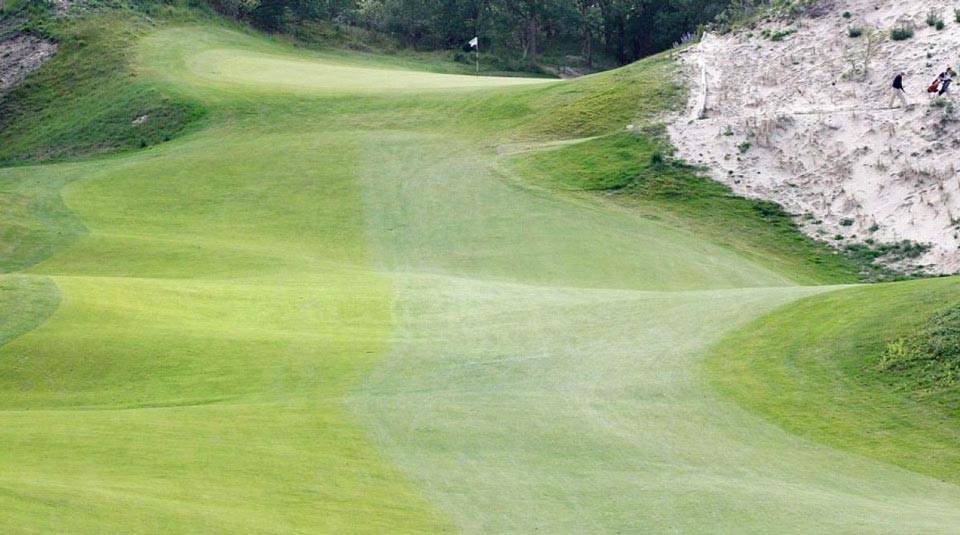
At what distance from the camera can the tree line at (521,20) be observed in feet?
291

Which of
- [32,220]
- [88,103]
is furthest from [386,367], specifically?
[88,103]

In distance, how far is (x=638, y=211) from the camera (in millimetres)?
39625

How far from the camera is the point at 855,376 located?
1827 centimetres

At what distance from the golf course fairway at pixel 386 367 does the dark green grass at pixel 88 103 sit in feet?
25.0

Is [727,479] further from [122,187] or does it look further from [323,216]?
[122,187]

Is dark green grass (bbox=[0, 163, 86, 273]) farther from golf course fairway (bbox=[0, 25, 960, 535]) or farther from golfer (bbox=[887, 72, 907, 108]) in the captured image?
golfer (bbox=[887, 72, 907, 108])

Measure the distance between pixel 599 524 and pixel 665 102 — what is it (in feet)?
116

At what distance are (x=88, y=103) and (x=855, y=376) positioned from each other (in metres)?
46.2

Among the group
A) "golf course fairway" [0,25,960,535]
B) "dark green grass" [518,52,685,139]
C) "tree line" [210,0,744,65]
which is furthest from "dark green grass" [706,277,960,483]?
"tree line" [210,0,744,65]

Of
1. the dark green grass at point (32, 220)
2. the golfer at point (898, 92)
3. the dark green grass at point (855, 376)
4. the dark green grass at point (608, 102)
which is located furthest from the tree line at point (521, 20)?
the dark green grass at point (855, 376)

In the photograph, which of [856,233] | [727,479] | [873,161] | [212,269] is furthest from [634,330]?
[873,161]

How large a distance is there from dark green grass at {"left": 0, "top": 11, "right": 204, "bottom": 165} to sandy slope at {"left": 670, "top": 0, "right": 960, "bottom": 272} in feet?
77.1

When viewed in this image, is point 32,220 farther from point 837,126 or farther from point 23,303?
point 837,126

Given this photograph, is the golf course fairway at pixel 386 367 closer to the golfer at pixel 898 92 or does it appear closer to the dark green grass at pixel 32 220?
the dark green grass at pixel 32 220
